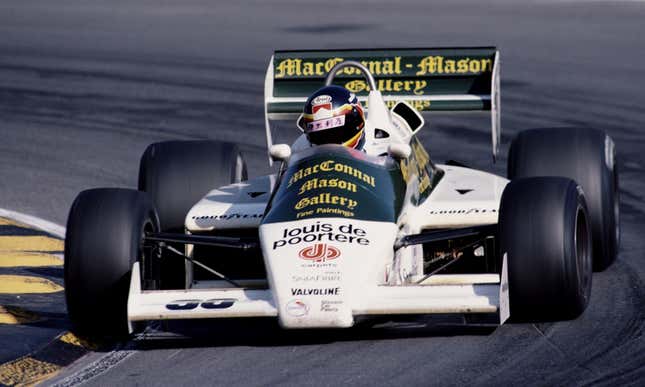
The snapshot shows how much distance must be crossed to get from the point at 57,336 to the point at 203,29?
58.1 feet

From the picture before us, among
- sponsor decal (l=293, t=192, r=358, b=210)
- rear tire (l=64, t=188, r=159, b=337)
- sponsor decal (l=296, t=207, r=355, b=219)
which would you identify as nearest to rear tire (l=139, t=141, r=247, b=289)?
rear tire (l=64, t=188, r=159, b=337)

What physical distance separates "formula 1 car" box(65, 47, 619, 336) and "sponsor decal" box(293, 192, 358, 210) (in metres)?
0.01

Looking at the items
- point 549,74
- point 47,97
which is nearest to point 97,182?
point 47,97

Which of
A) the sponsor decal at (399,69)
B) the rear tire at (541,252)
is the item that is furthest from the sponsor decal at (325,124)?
the sponsor decal at (399,69)

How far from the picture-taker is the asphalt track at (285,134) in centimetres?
952

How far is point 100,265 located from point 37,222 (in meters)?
4.36

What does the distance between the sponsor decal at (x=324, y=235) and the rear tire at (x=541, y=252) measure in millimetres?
887

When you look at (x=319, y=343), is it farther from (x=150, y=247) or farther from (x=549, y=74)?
(x=549, y=74)

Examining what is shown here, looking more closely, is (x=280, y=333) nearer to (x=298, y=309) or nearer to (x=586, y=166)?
(x=298, y=309)

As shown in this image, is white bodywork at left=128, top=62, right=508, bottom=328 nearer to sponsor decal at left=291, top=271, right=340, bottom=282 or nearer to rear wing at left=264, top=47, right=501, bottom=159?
sponsor decal at left=291, top=271, right=340, bottom=282

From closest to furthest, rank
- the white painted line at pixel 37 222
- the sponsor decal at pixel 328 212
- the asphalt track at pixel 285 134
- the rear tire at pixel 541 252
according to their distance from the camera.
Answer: the asphalt track at pixel 285 134 < the rear tire at pixel 541 252 < the sponsor decal at pixel 328 212 < the white painted line at pixel 37 222

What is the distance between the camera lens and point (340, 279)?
951 cm

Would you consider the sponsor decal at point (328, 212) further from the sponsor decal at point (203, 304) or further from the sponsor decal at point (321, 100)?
the sponsor decal at point (321, 100)

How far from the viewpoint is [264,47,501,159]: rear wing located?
44.4ft
